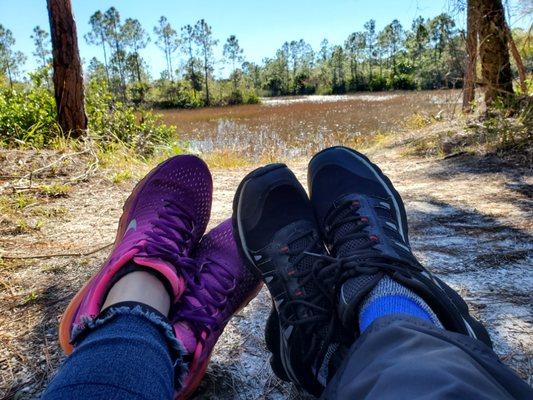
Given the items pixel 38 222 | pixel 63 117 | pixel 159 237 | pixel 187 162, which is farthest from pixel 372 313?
pixel 63 117

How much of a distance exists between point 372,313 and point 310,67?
187 feet

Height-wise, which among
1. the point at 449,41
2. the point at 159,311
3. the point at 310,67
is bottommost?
the point at 159,311

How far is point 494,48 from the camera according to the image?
4227mm

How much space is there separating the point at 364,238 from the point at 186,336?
0.54 m

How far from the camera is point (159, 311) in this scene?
2.90ft

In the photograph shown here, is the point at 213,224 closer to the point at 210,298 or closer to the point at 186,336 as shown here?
the point at 210,298

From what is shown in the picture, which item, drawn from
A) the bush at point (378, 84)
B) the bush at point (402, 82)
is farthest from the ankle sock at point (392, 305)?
the bush at point (378, 84)

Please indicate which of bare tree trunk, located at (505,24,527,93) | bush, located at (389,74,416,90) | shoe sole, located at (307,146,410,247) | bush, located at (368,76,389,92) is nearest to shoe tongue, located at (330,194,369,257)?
shoe sole, located at (307,146,410,247)

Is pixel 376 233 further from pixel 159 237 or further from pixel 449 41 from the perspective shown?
pixel 449 41

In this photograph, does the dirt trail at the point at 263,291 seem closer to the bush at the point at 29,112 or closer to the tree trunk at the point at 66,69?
the tree trunk at the point at 66,69

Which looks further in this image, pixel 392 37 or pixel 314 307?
pixel 392 37

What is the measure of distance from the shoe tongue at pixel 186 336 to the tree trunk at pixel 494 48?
4212 millimetres

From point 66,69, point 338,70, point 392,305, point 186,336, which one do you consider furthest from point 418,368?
point 338,70

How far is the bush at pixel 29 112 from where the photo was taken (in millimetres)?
4570
